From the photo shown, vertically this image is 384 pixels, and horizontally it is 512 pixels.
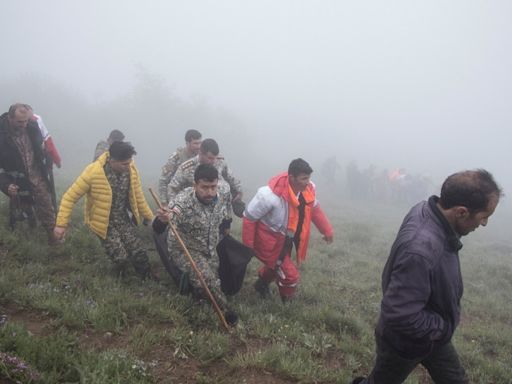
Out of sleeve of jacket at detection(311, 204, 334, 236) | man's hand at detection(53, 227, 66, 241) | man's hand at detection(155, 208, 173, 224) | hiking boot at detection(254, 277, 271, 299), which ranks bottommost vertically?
hiking boot at detection(254, 277, 271, 299)

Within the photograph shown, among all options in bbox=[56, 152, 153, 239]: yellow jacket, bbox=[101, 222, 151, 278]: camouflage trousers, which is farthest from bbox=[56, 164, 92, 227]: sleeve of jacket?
bbox=[101, 222, 151, 278]: camouflage trousers

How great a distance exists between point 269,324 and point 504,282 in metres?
8.71

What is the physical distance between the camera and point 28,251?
5789 mm

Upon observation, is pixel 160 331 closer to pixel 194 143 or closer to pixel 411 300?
pixel 411 300

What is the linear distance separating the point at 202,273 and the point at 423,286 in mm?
2979

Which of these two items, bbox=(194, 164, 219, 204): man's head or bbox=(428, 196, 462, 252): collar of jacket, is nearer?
bbox=(428, 196, 462, 252): collar of jacket

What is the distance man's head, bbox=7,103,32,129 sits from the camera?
19.2 ft

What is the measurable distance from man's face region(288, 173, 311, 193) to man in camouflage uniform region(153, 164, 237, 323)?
110 cm

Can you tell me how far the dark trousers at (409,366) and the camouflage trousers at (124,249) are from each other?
12.2ft

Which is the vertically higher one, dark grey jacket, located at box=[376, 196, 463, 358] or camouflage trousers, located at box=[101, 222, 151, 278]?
dark grey jacket, located at box=[376, 196, 463, 358]

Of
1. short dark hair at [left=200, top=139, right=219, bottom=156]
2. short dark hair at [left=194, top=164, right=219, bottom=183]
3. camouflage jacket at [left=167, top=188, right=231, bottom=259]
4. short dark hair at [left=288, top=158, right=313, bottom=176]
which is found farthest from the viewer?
short dark hair at [left=200, top=139, right=219, bottom=156]

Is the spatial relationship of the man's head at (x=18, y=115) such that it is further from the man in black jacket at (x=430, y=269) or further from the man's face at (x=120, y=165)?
the man in black jacket at (x=430, y=269)

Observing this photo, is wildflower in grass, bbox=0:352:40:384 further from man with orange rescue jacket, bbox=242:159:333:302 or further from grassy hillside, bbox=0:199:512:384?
man with orange rescue jacket, bbox=242:159:333:302

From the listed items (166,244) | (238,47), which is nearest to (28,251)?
(166,244)
